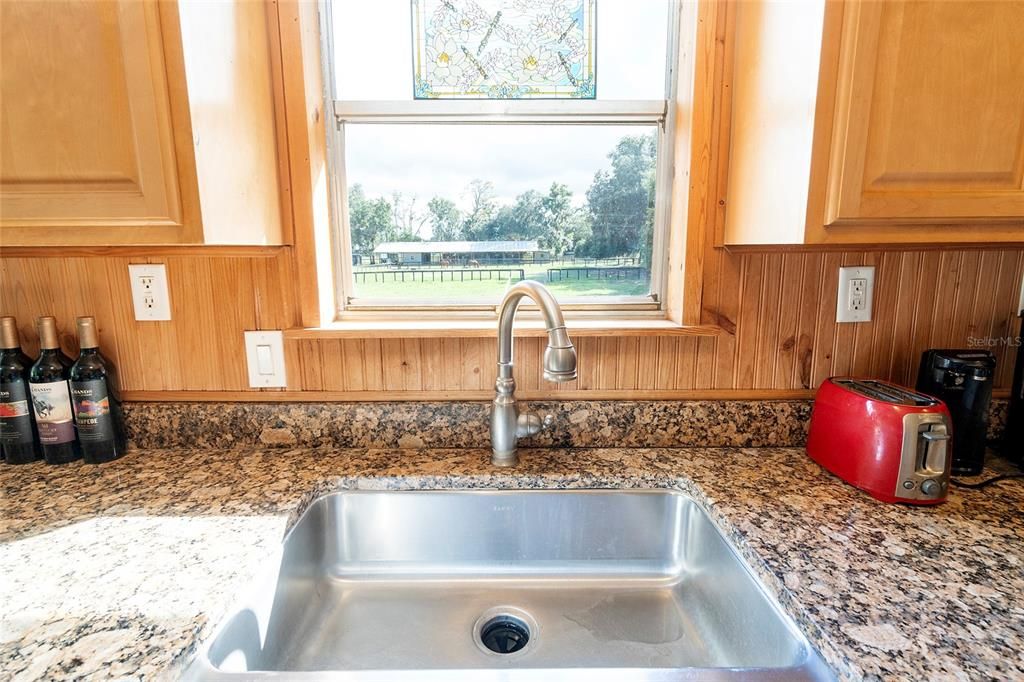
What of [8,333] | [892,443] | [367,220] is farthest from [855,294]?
[8,333]

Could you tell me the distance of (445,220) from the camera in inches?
42.8

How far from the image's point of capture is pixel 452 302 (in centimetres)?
113

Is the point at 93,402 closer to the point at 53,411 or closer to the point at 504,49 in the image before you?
the point at 53,411

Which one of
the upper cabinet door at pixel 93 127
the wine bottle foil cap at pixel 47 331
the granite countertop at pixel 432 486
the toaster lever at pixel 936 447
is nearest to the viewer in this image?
the granite countertop at pixel 432 486

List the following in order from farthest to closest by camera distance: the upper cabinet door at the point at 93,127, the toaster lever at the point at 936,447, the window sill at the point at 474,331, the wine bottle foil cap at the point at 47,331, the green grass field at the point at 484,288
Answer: the green grass field at the point at 484,288, the window sill at the point at 474,331, the wine bottle foil cap at the point at 47,331, the toaster lever at the point at 936,447, the upper cabinet door at the point at 93,127

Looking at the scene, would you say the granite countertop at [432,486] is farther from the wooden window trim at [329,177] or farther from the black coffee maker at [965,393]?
the wooden window trim at [329,177]

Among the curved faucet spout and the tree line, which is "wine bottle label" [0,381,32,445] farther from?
the curved faucet spout

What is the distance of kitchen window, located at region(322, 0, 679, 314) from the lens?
3.36 ft

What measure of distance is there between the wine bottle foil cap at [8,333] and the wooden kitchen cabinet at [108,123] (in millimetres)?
276

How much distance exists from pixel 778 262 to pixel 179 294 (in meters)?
1.19

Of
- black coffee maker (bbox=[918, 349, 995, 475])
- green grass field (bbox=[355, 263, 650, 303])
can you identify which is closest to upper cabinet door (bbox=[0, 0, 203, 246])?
green grass field (bbox=[355, 263, 650, 303])

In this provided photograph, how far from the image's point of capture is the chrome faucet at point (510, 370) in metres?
0.81

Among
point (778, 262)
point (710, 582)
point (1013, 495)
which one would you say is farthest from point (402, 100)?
point (1013, 495)

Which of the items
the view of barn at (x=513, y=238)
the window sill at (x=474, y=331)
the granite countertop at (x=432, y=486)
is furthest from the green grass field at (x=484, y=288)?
the granite countertop at (x=432, y=486)
